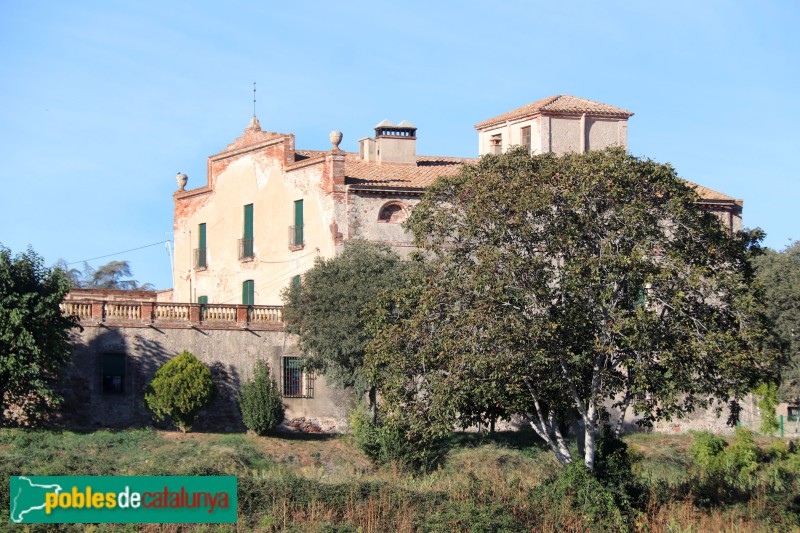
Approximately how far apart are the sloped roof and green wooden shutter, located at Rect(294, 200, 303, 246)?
952 centimetres

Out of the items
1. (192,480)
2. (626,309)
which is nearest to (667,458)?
(626,309)

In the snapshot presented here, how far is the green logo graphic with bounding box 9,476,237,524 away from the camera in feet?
77.2

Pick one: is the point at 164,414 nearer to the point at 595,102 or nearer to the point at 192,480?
the point at 192,480

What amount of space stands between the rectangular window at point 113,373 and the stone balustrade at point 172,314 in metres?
1.07

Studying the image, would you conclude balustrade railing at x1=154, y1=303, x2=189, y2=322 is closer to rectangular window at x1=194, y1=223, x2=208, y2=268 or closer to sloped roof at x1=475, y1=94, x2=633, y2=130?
rectangular window at x1=194, y1=223, x2=208, y2=268

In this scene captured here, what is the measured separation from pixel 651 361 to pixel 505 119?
84.9ft

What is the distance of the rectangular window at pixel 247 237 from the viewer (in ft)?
162

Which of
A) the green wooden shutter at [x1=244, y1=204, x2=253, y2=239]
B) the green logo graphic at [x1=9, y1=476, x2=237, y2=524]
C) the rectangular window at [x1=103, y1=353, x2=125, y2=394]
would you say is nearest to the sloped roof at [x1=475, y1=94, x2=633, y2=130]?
the green wooden shutter at [x1=244, y1=204, x2=253, y2=239]

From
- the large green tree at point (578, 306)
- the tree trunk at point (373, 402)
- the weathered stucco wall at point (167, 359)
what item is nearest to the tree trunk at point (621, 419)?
the large green tree at point (578, 306)

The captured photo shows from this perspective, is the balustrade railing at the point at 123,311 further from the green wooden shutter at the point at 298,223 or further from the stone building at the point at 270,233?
the green wooden shutter at the point at 298,223

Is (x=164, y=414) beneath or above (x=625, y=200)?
beneath

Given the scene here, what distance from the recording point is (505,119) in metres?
51.5

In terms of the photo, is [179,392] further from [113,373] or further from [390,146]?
[390,146]

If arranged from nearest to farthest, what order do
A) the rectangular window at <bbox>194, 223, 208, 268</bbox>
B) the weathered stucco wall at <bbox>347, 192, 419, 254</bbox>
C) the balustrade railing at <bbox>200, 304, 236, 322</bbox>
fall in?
the balustrade railing at <bbox>200, 304, 236, 322</bbox> → the weathered stucco wall at <bbox>347, 192, 419, 254</bbox> → the rectangular window at <bbox>194, 223, 208, 268</bbox>
